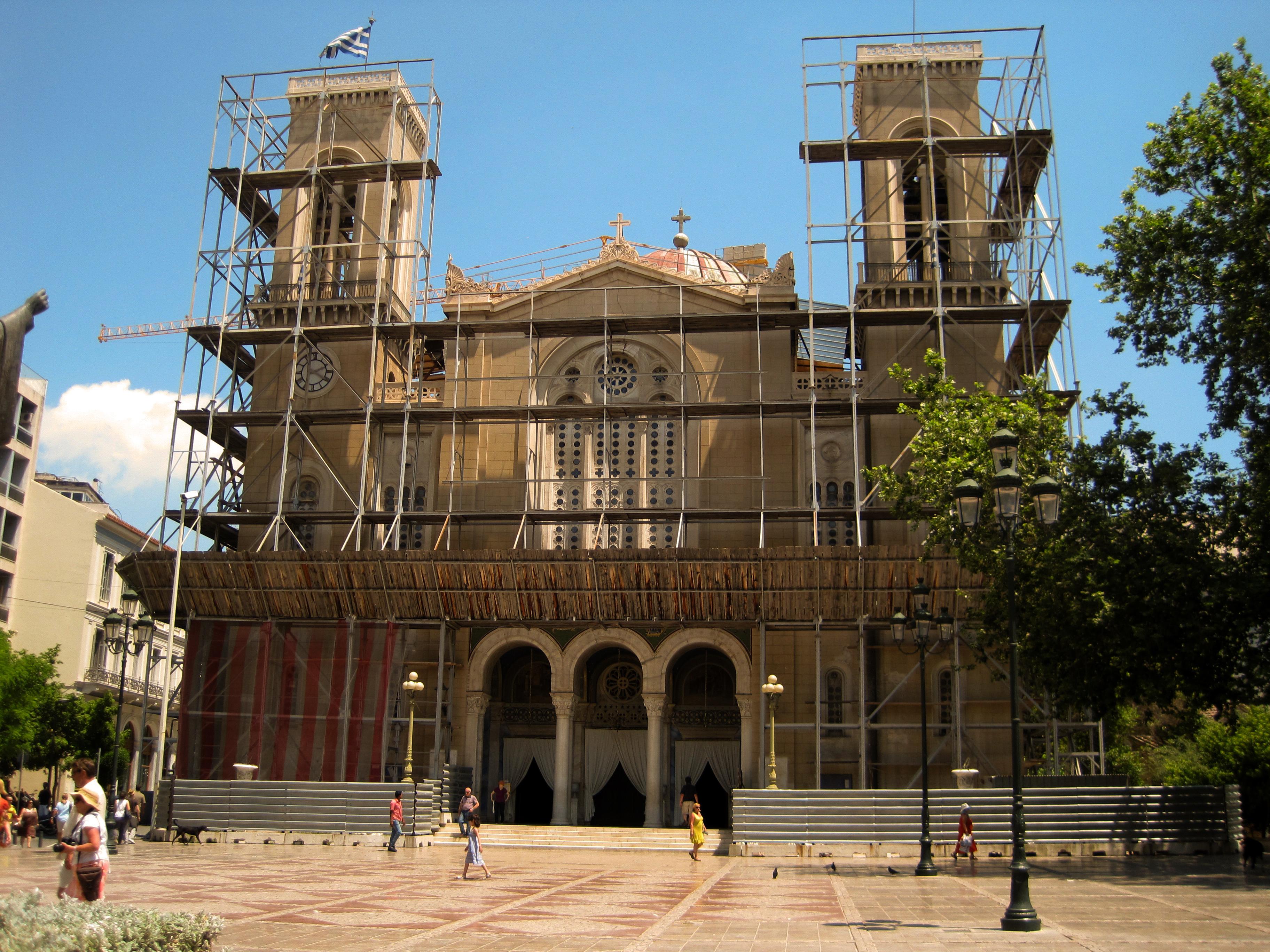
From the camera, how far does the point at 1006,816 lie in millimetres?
23891

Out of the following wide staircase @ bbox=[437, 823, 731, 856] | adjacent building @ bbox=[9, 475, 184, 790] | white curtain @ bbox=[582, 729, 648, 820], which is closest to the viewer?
wide staircase @ bbox=[437, 823, 731, 856]

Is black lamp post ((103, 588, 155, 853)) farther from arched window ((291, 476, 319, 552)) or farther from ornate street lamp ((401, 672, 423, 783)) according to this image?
arched window ((291, 476, 319, 552))

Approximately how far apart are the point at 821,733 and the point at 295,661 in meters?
14.2

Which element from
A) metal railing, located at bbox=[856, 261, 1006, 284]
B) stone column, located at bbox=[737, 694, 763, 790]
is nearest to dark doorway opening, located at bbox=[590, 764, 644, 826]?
stone column, located at bbox=[737, 694, 763, 790]

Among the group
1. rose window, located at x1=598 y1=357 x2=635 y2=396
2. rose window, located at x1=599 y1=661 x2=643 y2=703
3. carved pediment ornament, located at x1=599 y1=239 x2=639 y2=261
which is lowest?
rose window, located at x1=599 y1=661 x2=643 y2=703

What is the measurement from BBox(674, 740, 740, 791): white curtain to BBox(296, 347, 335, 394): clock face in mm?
15447

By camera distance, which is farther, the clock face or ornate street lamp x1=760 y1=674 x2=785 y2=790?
the clock face

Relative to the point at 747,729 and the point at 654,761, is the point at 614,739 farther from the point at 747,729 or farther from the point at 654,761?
the point at 747,729

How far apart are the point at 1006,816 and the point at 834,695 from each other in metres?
8.37

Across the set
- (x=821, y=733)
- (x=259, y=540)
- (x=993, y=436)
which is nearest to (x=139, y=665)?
(x=259, y=540)

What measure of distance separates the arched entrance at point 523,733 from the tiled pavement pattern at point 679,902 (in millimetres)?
9976

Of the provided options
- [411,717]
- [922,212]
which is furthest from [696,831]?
[922,212]

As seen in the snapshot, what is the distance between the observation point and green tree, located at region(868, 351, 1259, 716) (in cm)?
2094

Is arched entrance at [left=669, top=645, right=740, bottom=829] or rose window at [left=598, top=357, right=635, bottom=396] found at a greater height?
rose window at [left=598, top=357, right=635, bottom=396]
